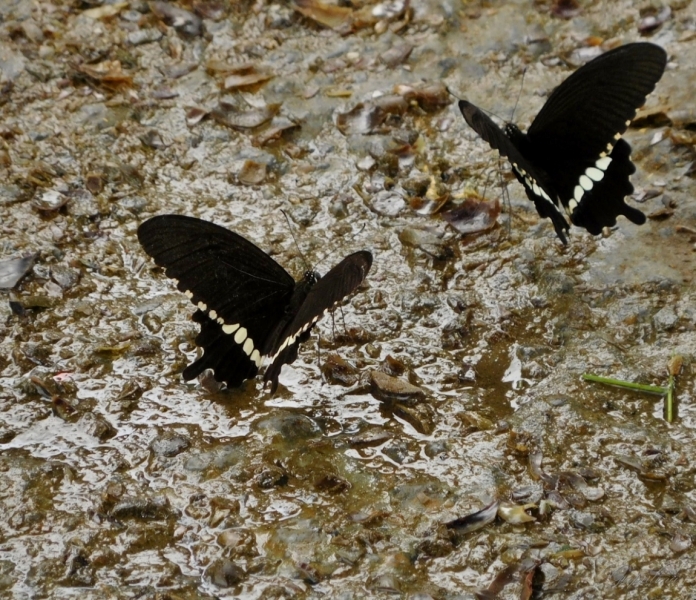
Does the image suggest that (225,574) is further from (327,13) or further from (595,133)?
(327,13)

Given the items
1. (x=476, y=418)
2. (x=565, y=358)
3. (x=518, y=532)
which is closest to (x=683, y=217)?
(x=565, y=358)

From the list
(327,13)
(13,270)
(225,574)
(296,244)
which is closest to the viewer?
(225,574)

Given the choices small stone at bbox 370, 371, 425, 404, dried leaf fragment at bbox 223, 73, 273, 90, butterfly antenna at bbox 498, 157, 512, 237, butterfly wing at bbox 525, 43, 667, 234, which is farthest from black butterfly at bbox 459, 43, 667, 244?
dried leaf fragment at bbox 223, 73, 273, 90

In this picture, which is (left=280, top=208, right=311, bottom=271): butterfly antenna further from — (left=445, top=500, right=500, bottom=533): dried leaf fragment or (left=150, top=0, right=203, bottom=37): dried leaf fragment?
(left=150, top=0, right=203, bottom=37): dried leaf fragment

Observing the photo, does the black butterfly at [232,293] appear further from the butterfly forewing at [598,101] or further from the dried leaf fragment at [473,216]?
the butterfly forewing at [598,101]

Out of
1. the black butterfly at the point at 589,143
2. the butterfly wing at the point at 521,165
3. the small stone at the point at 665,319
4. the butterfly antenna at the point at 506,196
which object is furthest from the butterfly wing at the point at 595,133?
the small stone at the point at 665,319

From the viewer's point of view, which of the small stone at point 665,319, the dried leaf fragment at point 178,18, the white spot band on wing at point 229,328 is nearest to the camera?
the white spot band on wing at point 229,328

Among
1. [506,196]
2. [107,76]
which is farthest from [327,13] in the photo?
[506,196]
